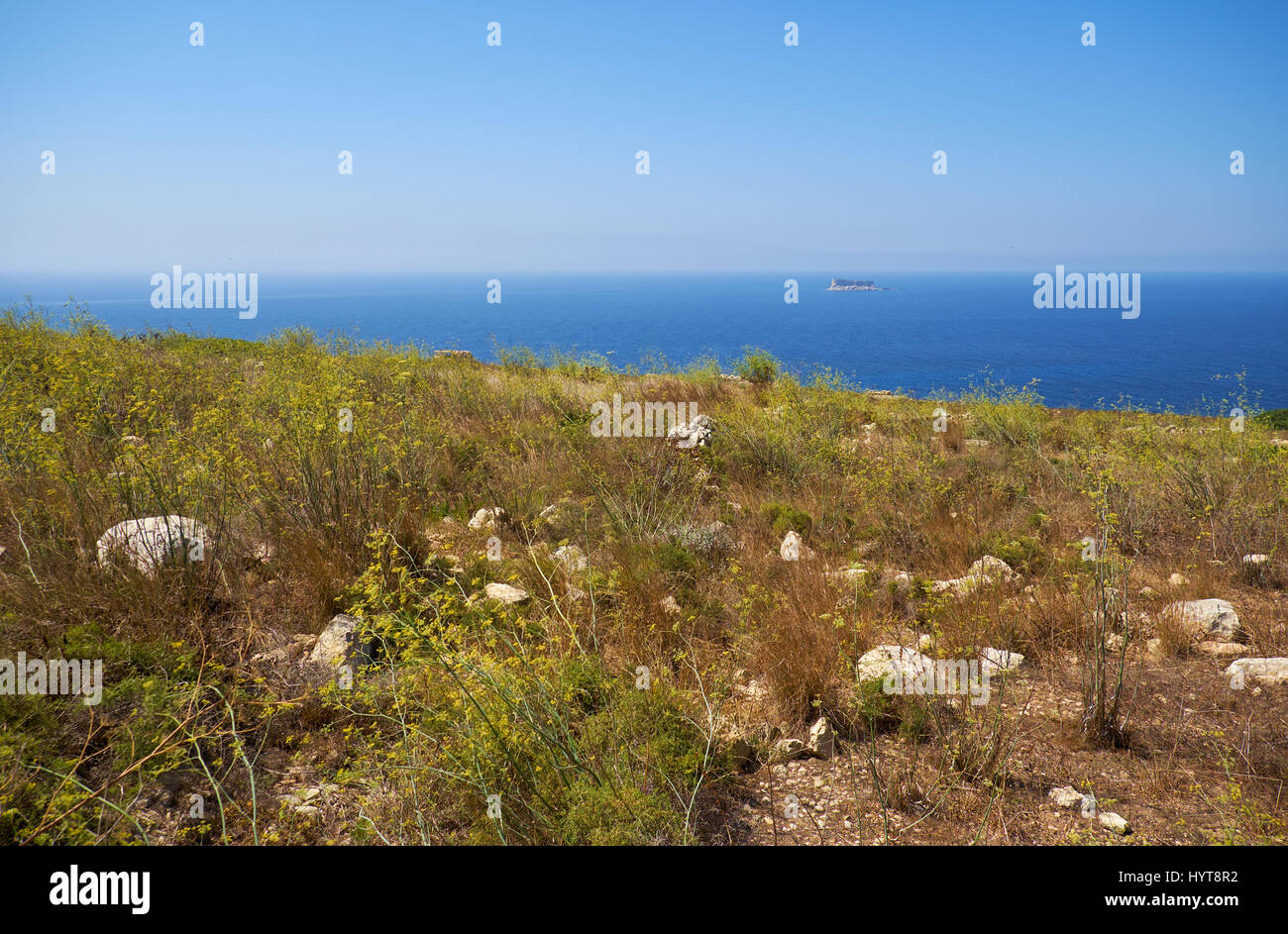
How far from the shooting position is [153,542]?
11.7 ft

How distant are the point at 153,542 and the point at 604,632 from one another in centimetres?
275

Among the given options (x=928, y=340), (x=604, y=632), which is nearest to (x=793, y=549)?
(x=604, y=632)

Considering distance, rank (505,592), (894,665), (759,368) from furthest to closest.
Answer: (759,368), (505,592), (894,665)

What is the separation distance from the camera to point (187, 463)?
4176 mm

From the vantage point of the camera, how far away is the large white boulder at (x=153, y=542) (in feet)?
11.4

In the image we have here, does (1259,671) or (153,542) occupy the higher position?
(153,542)

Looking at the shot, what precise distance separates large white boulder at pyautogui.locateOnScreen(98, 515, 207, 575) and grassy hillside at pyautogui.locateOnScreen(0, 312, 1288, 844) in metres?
0.09

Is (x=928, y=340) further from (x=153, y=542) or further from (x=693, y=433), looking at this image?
(x=153, y=542)

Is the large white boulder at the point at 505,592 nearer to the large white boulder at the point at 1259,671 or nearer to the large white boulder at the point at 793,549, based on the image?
the large white boulder at the point at 793,549

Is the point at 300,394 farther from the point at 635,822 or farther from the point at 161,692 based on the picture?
the point at 635,822

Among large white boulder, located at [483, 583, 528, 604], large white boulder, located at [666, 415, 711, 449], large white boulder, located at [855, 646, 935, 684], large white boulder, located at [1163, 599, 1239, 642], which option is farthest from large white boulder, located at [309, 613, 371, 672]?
large white boulder, located at [1163, 599, 1239, 642]

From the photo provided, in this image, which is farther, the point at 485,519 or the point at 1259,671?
the point at 485,519

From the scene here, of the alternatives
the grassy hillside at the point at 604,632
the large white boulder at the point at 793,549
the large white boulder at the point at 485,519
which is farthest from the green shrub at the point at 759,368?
the large white boulder at the point at 485,519

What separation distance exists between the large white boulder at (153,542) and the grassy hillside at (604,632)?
85 mm
